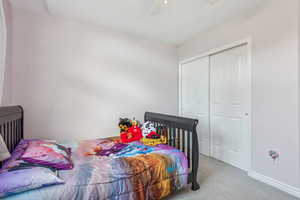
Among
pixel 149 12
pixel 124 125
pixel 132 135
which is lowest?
pixel 132 135

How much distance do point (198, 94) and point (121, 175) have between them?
7.72 ft

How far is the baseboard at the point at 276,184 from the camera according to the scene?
5.72 feet

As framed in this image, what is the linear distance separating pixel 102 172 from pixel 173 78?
8.83ft

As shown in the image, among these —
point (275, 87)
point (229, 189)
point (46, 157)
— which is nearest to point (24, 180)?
point (46, 157)

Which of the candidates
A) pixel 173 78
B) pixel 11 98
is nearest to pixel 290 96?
pixel 173 78

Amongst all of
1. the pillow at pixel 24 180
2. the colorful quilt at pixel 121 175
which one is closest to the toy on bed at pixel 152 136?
the colorful quilt at pixel 121 175

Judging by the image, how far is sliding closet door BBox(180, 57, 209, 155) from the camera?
303 cm

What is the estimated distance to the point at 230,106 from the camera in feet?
8.49

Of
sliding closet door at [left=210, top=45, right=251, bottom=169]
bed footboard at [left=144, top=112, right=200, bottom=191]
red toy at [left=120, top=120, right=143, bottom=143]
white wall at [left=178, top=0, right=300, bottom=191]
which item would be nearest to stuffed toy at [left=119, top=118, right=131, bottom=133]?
red toy at [left=120, top=120, right=143, bottom=143]

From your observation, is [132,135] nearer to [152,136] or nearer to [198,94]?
[152,136]

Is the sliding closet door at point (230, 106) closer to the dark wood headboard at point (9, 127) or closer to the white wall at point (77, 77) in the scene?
the white wall at point (77, 77)

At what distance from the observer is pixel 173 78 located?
11.8ft

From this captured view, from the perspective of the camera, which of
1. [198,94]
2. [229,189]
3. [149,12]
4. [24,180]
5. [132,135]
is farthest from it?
[198,94]

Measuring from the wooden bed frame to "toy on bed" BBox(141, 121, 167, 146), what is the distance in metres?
0.08
